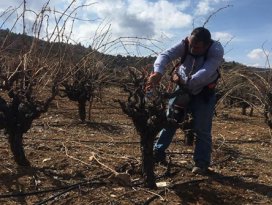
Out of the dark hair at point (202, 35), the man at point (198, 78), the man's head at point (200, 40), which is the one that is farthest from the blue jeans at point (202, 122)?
the dark hair at point (202, 35)

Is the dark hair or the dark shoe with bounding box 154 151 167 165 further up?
the dark hair

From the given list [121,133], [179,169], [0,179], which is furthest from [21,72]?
[121,133]

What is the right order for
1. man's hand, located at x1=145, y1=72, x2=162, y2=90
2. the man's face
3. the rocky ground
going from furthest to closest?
1. the man's face
2. man's hand, located at x1=145, y1=72, x2=162, y2=90
3. the rocky ground

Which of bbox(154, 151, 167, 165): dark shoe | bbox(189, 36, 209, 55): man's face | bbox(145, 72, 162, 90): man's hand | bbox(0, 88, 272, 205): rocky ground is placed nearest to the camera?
bbox(0, 88, 272, 205): rocky ground

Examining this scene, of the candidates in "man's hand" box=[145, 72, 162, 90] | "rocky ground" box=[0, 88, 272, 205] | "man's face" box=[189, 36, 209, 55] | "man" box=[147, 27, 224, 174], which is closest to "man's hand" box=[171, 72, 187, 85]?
"man" box=[147, 27, 224, 174]

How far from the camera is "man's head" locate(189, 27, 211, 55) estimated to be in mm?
5000

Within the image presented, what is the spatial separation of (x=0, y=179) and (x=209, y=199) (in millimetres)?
1980

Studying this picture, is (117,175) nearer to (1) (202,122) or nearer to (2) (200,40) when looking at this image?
(1) (202,122)

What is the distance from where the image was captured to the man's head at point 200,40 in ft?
16.4

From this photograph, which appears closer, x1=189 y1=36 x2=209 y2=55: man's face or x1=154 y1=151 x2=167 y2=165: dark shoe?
x1=189 y1=36 x2=209 y2=55: man's face

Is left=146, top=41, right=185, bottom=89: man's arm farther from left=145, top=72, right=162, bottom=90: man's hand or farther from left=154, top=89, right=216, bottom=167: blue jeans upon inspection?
left=154, top=89, right=216, bottom=167: blue jeans

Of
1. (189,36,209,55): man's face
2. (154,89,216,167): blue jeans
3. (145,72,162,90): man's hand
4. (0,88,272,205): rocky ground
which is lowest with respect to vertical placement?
(0,88,272,205): rocky ground

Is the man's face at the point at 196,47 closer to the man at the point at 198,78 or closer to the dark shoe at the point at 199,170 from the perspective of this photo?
the man at the point at 198,78

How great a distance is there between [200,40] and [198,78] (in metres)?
0.40
